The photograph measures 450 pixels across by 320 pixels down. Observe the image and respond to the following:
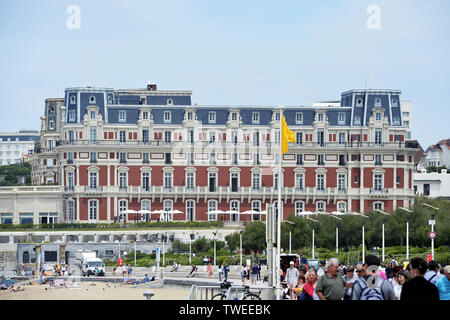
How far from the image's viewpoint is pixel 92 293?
55.1 m

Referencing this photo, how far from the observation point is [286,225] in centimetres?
7456

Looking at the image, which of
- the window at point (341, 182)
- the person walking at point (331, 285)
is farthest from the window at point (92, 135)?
the person walking at point (331, 285)

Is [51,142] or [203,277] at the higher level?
[51,142]

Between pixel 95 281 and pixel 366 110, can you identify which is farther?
pixel 366 110

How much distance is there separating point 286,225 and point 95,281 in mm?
16217

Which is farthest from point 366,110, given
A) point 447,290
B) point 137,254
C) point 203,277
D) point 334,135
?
point 447,290

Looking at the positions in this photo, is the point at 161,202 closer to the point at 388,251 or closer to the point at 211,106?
the point at 211,106

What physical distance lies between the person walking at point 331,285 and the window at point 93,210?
73967 millimetres

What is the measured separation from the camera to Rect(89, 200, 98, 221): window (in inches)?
3563

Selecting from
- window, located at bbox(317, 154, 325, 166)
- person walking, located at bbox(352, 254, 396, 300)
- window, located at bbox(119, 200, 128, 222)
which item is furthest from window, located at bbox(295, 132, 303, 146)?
person walking, located at bbox(352, 254, 396, 300)

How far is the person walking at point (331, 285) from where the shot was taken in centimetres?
1755

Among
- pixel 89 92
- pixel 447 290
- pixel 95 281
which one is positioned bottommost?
pixel 95 281
